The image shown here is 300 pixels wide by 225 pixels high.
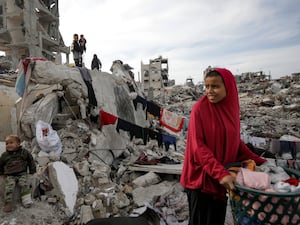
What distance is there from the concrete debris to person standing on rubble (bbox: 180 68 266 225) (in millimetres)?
→ 1945

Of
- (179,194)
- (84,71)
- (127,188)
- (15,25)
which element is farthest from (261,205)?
(15,25)

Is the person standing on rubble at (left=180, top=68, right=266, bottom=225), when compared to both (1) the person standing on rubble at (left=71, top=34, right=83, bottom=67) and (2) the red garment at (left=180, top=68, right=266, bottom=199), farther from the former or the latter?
(1) the person standing on rubble at (left=71, top=34, right=83, bottom=67)

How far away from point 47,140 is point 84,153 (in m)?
0.79

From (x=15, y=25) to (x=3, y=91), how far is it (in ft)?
55.3

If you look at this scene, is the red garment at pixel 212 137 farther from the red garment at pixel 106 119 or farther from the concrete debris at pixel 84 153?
the red garment at pixel 106 119

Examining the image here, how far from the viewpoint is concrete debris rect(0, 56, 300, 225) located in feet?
12.6

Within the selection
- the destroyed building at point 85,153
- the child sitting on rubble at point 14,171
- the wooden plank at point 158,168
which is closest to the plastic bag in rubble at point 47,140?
the destroyed building at point 85,153

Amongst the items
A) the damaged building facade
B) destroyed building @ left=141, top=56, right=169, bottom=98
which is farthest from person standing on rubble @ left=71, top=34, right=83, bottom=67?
destroyed building @ left=141, top=56, right=169, bottom=98

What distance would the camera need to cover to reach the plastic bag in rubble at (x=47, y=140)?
194 inches

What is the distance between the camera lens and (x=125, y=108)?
7.99 m

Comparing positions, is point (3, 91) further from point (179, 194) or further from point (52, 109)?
point (179, 194)

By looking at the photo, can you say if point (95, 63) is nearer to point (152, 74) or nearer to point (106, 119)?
point (106, 119)

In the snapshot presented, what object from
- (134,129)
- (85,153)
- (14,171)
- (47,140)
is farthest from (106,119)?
(14,171)

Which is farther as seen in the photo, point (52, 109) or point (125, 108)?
point (125, 108)
